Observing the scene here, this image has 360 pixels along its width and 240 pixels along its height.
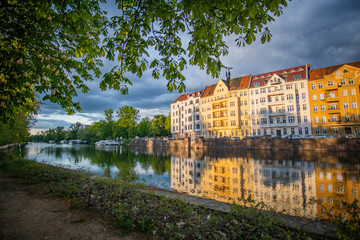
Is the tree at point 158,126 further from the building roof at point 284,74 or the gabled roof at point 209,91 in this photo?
the building roof at point 284,74

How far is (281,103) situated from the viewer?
177 feet

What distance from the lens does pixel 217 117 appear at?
6625 cm

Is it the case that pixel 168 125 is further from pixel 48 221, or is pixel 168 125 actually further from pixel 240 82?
pixel 48 221

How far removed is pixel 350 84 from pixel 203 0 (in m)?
58.1

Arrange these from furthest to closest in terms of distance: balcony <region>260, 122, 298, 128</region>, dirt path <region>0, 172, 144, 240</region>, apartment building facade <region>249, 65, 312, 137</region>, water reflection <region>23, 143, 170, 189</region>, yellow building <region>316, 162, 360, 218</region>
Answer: balcony <region>260, 122, 298, 128</region>, apartment building facade <region>249, 65, 312, 137</region>, water reflection <region>23, 143, 170, 189</region>, yellow building <region>316, 162, 360, 218</region>, dirt path <region>0, 172, 144, 240</region>

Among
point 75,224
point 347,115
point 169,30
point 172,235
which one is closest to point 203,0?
point 169,30

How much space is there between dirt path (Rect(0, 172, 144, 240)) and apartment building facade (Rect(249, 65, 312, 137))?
188ft

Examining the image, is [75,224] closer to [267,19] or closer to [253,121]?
[267,19]

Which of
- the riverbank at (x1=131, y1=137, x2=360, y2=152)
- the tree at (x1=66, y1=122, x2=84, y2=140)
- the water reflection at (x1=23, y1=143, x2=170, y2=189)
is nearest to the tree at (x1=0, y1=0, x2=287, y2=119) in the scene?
the water reflection at (x1=23, y1=143, x2=170, y2=189)

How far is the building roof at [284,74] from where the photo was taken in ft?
175

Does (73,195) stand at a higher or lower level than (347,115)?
lower

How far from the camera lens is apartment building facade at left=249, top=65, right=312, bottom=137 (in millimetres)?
51469

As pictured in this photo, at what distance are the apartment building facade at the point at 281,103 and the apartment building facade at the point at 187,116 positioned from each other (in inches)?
881

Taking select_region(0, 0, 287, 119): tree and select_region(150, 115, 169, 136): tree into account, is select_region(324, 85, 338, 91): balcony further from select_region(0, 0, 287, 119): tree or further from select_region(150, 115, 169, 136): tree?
select_region(150, 115, 169, 136): tree
